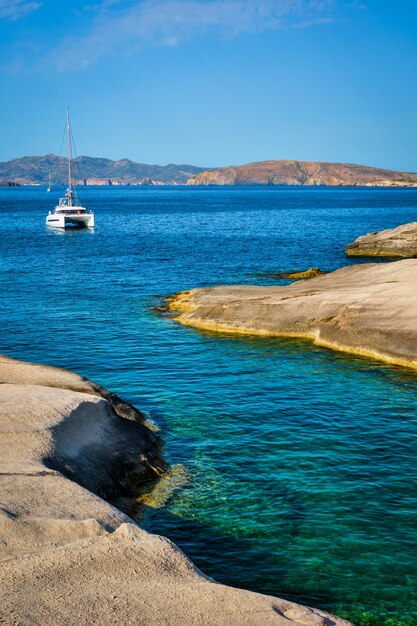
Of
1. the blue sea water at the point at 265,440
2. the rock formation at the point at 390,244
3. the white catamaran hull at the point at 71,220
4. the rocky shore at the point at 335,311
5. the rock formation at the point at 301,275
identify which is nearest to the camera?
the blue sea water at the point at 265,440

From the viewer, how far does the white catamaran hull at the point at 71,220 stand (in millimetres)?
108750

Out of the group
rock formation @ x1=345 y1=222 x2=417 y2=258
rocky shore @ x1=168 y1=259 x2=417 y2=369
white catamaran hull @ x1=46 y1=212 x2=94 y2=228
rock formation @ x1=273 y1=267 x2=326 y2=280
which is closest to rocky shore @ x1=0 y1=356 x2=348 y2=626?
rocky shore @ x1=168 y1=259 x2=417 y2=369

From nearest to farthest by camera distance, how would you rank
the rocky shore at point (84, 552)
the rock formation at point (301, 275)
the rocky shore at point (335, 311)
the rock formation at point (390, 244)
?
the rocky shore at point (84, 552)
the rocky shore at point (335, 311)
the rock formation at point (301, 275)
the rock formation at point (390, 244)

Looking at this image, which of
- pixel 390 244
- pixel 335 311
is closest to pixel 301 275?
pixel 335 311

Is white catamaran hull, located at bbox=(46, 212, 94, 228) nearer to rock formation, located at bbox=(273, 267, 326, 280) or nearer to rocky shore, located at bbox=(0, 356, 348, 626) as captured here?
rock formation, located at bbox=(273, 267, 326, 280)

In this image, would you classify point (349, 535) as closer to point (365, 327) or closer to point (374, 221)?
point (365, 327)

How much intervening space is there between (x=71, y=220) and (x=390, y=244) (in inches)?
2141

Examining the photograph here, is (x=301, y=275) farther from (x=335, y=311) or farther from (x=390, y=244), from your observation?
(x=390, y=244)

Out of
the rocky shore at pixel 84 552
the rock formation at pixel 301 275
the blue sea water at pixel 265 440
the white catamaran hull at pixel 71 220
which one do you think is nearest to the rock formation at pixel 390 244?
the rock formation at pixel 301 275

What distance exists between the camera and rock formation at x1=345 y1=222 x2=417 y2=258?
226 feet

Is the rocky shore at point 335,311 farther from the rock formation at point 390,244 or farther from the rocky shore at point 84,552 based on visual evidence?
the rock formation at point 390,244

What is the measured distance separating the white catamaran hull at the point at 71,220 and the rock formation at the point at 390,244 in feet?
161

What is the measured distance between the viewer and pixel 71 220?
109438mm

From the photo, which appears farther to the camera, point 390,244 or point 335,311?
point 390,244
